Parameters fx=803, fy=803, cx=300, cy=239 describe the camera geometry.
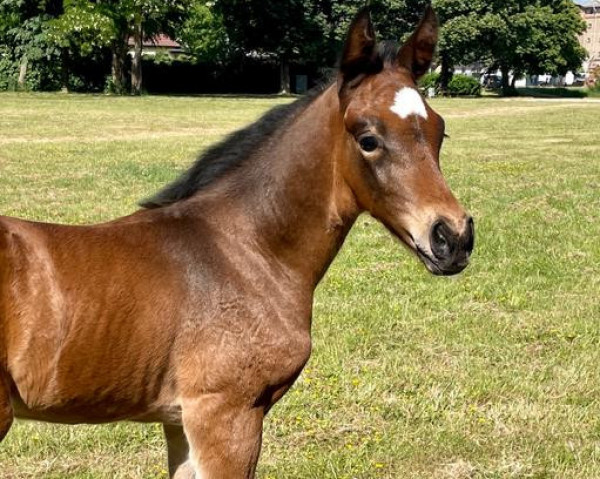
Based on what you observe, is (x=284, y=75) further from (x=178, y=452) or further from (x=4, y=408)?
(x=4, y=408)

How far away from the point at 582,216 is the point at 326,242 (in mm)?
7897

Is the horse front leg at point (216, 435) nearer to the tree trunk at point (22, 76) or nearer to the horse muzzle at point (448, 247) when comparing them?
the horse muzzle at point (448, 247)

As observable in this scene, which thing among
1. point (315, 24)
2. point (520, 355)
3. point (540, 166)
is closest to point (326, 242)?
point (520, 355)

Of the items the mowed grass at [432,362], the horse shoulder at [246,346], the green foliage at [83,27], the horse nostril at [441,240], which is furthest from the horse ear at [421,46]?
the green foliage at [83,27]

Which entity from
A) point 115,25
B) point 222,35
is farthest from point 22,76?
point 222,35

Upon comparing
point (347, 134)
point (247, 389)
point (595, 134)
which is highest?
point (347, 134)

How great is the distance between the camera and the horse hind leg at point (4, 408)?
244 cm

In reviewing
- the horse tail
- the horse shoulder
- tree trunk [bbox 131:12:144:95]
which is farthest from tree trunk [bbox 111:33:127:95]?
the horse tail

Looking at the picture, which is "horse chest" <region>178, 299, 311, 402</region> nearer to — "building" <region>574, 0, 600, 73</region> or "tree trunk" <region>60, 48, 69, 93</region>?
"tree trunk" <region>60, 48, 69, 93</region>

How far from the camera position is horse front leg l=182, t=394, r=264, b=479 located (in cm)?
265

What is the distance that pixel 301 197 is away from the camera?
9.75 feet

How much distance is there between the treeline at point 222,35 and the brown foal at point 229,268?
33468mm

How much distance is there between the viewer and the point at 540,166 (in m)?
15.3

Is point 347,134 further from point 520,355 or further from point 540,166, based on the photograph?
point 540,166
